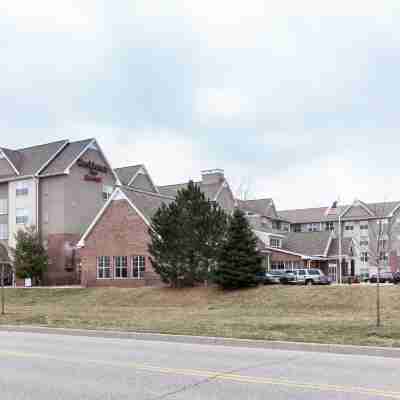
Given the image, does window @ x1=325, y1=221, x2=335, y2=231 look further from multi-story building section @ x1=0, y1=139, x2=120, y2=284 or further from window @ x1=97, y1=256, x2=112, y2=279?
window @ x1=97, y1=256, x2=112, y2=279

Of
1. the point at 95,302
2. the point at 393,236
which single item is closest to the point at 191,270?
the point at 95,302

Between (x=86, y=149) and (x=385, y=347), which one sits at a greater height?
(x=86, y=149)

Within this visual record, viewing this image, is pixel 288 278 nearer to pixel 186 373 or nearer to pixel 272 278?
pixel 272 278

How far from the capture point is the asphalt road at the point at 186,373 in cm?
827

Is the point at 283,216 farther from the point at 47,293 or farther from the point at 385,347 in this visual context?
the point at 385,347

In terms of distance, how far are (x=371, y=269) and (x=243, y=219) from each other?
41.7m

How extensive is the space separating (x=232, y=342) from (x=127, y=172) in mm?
52239

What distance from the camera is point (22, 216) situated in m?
56.4

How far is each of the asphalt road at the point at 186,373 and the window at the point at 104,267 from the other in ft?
103

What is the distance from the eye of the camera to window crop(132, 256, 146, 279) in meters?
43.8

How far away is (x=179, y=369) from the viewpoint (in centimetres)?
1035

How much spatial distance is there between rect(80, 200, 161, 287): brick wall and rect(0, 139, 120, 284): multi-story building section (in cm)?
783

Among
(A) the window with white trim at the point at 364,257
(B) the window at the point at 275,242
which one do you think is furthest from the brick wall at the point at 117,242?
(A) the window with white trim at the point at 364,257

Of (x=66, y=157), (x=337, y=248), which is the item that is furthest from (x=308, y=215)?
(x=66, y=157)
